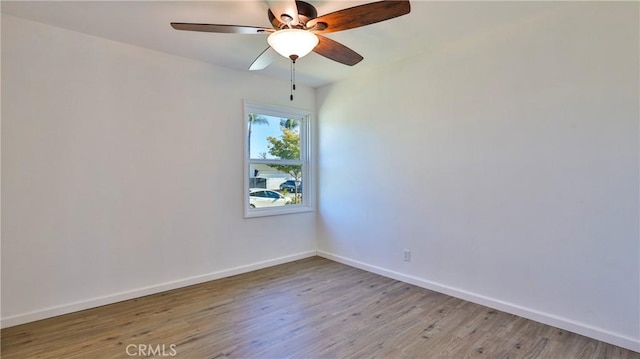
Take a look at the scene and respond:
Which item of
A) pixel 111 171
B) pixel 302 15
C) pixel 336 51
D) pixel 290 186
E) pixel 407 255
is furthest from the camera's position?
pixel 290 186

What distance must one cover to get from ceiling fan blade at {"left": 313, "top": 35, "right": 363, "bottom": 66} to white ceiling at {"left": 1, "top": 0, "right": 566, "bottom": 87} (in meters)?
0.28

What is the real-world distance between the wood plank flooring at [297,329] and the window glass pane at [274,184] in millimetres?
1207

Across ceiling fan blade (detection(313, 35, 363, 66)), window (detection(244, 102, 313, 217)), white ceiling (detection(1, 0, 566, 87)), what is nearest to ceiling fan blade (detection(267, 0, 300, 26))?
ceiling fan blade (detection(313, 35, 363, 66))

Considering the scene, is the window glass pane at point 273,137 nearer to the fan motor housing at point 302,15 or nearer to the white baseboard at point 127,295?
the white baseboard at point 127,295

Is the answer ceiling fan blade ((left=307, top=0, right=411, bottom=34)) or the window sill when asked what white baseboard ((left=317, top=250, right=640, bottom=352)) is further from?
ceiling fan blade ((left=307, top=0, right=411, bottom=34))

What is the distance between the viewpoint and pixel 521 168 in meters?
2.59

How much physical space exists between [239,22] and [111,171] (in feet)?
5.77

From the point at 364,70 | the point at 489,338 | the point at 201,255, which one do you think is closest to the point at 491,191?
the point at 489,338

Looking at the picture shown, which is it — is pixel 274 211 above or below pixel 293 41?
below

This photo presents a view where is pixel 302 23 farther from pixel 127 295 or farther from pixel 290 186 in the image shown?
pixel 127 295

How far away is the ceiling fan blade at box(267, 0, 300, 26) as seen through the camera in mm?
1807

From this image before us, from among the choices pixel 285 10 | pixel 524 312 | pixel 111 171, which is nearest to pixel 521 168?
pixel 524 312

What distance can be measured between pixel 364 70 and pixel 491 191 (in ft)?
6.38

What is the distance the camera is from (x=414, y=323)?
2.50 meters
